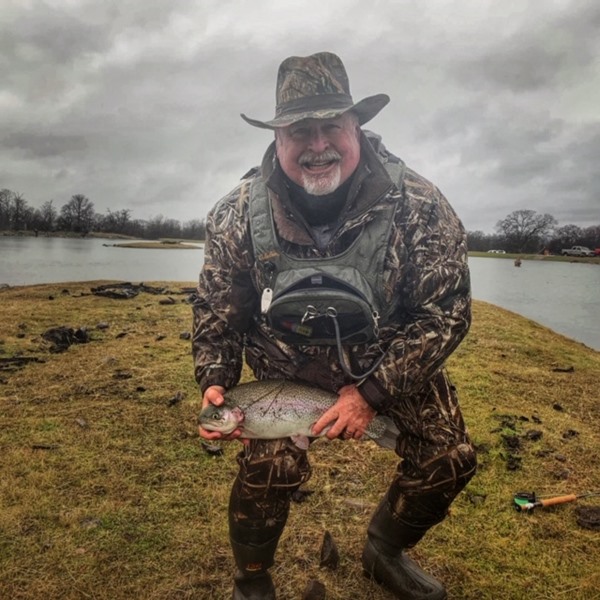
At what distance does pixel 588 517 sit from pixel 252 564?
3203mm

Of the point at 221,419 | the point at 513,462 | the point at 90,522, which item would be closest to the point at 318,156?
the point at 221,419

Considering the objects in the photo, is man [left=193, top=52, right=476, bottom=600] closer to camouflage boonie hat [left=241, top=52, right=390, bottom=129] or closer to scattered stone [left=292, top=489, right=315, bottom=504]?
camouflage boonie hat [left=241, top=52, right=390, bottom=129]

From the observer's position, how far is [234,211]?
4.12 m

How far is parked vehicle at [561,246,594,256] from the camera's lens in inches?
4219

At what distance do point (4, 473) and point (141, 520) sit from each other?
1.73 metres

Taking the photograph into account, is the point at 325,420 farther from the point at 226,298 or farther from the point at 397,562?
the point at 397,562

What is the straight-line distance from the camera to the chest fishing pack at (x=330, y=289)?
340 cm

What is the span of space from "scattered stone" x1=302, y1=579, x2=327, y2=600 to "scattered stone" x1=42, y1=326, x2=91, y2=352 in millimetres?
7928

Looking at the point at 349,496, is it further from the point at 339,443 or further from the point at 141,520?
the point at 141,520

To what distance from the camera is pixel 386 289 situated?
143 inches

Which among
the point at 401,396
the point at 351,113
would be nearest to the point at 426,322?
the point at 401,396

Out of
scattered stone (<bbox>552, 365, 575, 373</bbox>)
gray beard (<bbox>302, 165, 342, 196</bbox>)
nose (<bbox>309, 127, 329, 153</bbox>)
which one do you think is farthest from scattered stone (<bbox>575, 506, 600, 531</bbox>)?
scattered stone (<bbox>552, 365, 575, 373</bbox>)

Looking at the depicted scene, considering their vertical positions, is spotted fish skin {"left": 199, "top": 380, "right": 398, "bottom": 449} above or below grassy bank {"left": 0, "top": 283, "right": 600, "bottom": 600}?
above

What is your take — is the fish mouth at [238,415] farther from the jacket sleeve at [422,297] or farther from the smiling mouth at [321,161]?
the smiling mouth at [321,161]
